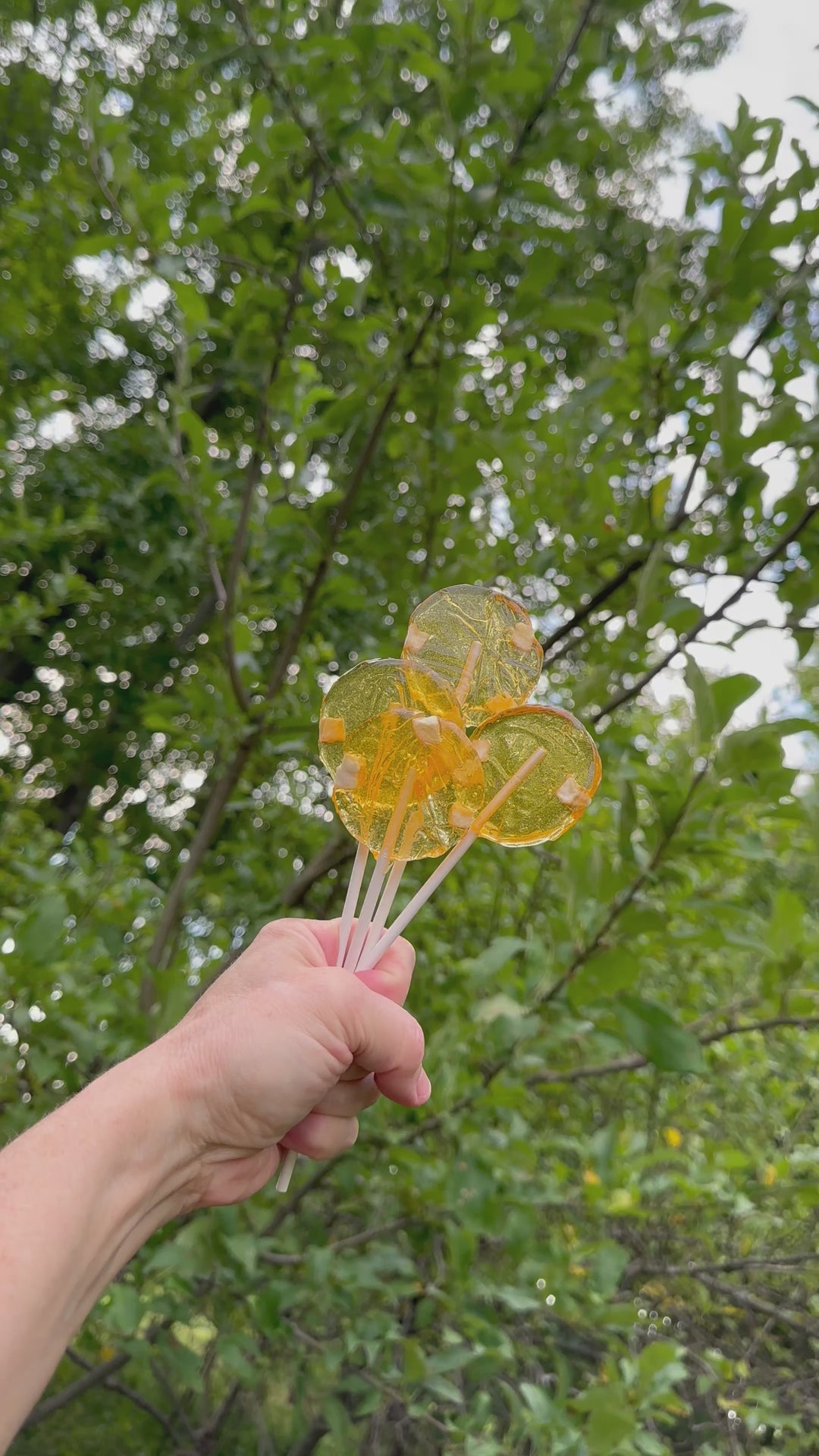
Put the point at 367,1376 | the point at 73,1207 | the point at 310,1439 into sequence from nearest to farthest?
the point at 73,1207 → the point at 367,1376 → the point at 310,1439

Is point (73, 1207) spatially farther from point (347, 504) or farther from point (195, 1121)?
point (347, 504)

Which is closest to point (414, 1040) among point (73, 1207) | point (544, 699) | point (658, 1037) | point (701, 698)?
point (73, 1207)

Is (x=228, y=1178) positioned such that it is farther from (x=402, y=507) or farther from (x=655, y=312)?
(x=402, y=507)

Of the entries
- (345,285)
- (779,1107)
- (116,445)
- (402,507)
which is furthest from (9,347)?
(779,1107)

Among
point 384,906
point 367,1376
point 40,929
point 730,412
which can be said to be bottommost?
point 367,1376

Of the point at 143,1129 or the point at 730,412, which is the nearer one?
the point at 143,1129

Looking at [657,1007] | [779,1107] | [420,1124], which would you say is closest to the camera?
[657,1007]

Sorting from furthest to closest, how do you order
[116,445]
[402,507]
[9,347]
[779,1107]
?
1. [116,445]
2. [9,347]
3. [779,1107]
4. [402,507]
